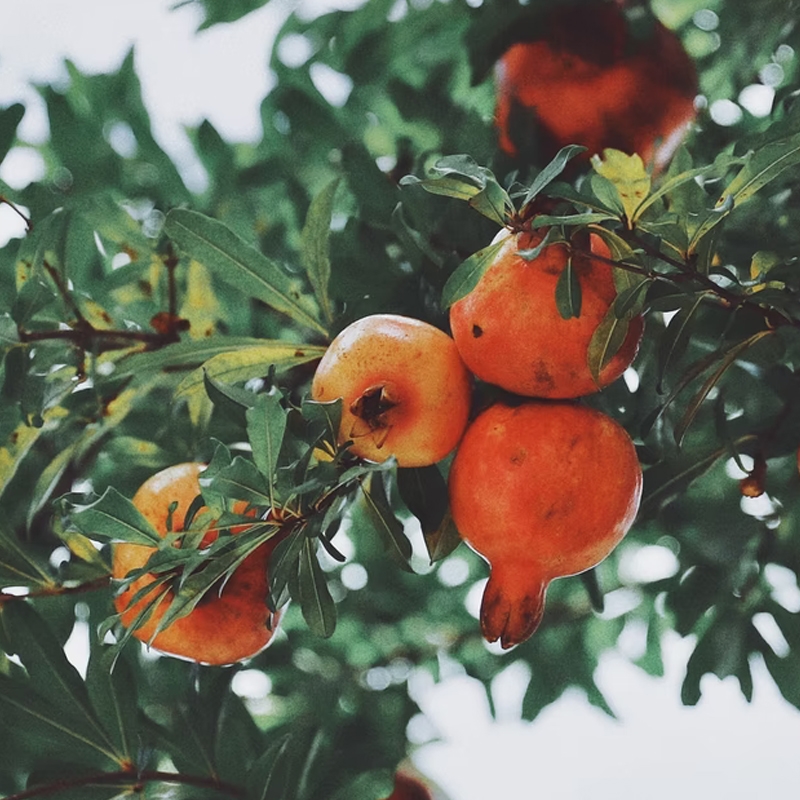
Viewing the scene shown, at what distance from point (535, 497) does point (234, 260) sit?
0.70 feet

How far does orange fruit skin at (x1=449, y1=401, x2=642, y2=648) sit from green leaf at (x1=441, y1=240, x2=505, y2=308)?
70 millimetres

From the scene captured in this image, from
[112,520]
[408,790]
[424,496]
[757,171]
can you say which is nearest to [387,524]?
[424,496]

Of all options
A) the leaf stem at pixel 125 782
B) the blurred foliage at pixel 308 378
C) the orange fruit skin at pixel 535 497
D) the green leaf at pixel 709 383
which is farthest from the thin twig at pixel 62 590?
the green leaf at pixel 709 383

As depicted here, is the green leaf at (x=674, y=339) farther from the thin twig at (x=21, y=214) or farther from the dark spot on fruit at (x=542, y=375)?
the thin twig at (x=21, y=214)

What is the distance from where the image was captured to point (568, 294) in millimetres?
494

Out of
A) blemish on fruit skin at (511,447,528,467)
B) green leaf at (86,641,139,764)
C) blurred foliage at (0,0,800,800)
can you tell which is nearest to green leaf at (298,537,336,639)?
blurred foliage at (0,0,800,800)

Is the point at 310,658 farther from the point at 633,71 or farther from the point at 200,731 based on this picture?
the point at 633,71

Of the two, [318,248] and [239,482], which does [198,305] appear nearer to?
[318,248]

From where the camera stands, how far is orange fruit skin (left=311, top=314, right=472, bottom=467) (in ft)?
1.70

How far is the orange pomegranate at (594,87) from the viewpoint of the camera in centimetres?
77

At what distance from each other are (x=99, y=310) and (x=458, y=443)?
11.0 inches

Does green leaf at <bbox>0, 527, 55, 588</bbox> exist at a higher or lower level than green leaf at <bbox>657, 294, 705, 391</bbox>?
lower

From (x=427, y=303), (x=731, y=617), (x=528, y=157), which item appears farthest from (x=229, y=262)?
(x=731, y=617)

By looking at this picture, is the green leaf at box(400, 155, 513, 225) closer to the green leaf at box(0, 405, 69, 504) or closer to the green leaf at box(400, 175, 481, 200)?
the green leaf at box(400, 175, 481, 200)
